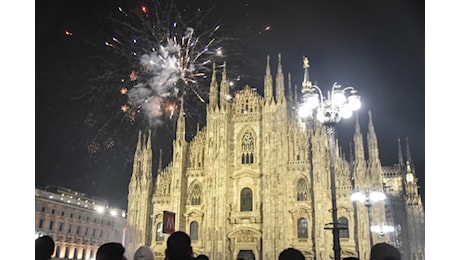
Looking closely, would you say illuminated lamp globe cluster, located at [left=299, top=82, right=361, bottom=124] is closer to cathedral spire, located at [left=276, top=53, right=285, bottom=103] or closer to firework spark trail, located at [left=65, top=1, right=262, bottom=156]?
firework spark trail, located at [left=65, top=1, right=262, bottom=156]

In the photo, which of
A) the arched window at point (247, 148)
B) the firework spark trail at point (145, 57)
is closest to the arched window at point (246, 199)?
the arched window at point (247, 148)

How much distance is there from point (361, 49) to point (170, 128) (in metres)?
20.2

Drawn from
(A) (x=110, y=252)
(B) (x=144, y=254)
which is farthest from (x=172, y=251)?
(A) (x=110, y=252)

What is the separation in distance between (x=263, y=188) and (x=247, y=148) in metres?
3.42

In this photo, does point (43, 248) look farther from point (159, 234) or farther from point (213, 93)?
point (213, 93)

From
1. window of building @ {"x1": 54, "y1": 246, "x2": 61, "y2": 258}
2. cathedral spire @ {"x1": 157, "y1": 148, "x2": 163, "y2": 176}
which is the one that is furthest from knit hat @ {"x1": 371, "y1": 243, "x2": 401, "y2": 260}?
window of building @ {"x1": 54, "y1": 246, "x2": 61, "y2": 258}

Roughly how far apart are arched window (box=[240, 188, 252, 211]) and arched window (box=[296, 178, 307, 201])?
128 inches

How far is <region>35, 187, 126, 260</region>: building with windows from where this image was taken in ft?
110

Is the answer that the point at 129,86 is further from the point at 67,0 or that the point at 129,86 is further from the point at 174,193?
the point at 174,193

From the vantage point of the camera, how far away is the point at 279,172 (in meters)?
26.5

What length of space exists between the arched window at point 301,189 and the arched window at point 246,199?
326cm

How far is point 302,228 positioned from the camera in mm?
25938

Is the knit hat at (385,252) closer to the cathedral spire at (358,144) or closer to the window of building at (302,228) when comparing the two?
the window of building at (302,228)
